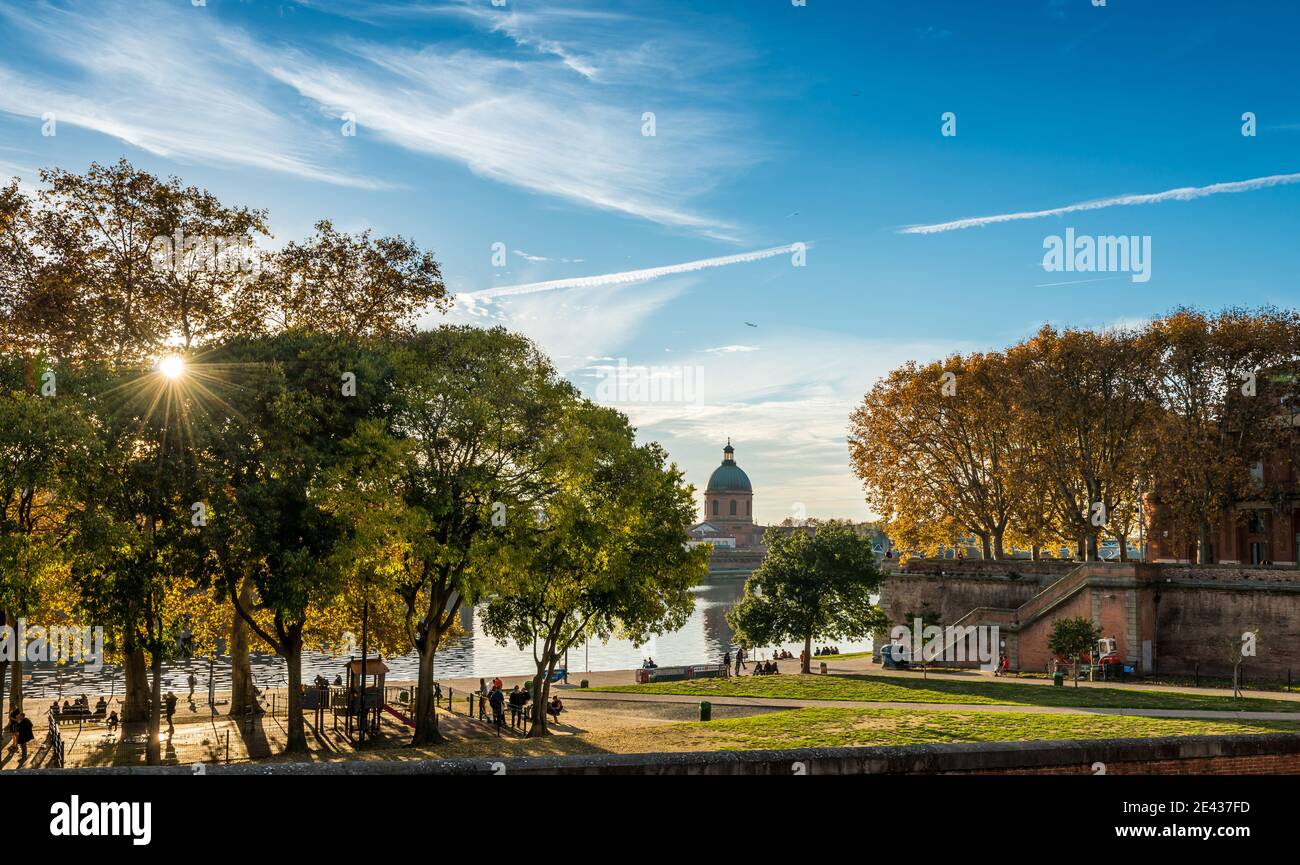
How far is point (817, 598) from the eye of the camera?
5841cm

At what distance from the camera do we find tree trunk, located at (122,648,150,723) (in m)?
34.9

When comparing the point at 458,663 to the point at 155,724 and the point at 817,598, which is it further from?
the point at 155,724

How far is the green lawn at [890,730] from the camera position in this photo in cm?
2430

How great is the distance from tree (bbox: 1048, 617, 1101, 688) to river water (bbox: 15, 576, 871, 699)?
22581 mm

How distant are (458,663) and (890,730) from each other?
6339 centimetres

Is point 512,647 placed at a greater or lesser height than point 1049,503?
lesser

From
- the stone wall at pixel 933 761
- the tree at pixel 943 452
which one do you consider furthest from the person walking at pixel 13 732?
the tree at pixel 943 452

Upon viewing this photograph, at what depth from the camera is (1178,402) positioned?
53.3 m

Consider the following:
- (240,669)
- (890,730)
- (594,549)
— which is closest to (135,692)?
(240,669)
